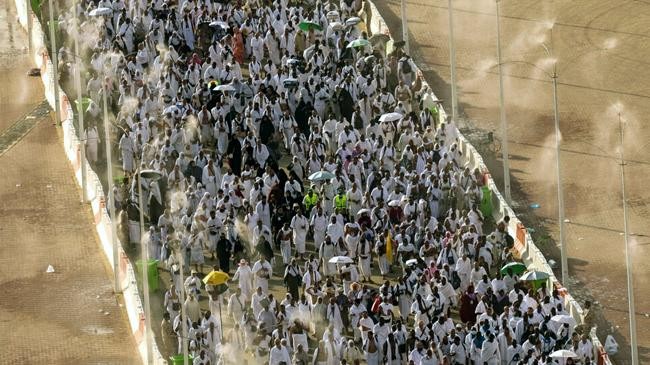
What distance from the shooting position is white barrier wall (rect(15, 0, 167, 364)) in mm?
45031

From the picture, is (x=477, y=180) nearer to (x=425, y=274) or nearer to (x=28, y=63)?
(x=425, y=274)

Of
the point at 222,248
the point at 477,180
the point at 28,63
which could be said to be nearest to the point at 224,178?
the point at 222,248

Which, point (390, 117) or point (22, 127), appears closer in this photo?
point (390, 117)

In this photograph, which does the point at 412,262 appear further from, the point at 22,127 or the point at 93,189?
the point at 22,127

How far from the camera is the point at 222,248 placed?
47062mm

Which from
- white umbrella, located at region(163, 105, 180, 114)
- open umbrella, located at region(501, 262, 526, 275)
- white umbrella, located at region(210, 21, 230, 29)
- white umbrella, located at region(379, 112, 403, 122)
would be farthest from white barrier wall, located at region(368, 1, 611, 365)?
white umbrella, located at region(163, 105, 180, 114)

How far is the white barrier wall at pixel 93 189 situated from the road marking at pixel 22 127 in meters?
0.31

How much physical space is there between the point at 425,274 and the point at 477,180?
15.9 ft

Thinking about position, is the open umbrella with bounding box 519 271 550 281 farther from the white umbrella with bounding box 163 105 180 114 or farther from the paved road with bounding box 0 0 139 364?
the white umbrella with bounding box 163 105 180 114

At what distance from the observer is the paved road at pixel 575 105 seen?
4838 cm

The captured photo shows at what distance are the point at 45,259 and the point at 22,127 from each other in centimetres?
767

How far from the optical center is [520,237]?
47.8 meters

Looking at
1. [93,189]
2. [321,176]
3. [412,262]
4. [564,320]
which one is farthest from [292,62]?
[564,320]

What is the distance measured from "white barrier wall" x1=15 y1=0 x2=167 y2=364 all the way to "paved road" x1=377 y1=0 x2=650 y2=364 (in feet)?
30.9
